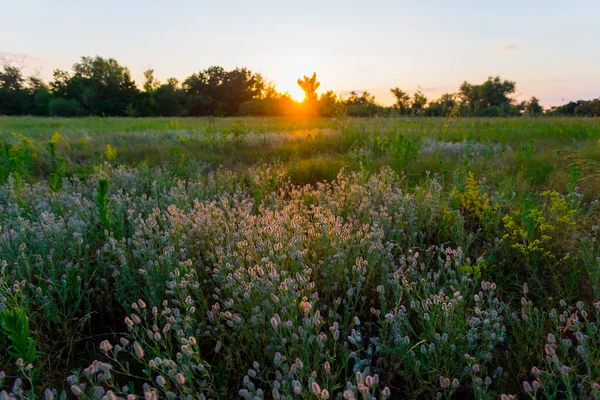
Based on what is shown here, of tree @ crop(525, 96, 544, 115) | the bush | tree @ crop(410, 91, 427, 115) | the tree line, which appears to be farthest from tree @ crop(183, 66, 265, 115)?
tree @ crop(410, 91, 427, 115)

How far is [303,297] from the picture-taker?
1.67m

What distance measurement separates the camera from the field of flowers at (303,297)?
1421mm

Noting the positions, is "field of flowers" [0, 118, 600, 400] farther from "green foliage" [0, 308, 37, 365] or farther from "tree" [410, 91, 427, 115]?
"tree" [410, 91, 427, 115]

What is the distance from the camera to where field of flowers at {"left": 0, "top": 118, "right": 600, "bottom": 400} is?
1.42 meters

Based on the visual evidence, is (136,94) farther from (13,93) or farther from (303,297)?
(303,297)

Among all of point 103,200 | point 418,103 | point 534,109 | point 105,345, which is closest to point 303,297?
point 105,345

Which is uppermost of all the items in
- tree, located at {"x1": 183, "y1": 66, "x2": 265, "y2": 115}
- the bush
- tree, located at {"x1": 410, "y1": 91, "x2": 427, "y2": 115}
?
tree, located at {"x1": 183, "y1": 66, "x2": 265, "y2": 115}

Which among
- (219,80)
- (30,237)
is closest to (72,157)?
(30,237)

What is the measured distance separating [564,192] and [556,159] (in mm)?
1508

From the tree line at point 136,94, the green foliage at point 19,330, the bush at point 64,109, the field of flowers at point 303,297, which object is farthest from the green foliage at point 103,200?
the bush at point 64,109

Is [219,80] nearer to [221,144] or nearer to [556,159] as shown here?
[221,144]

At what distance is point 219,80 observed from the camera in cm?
5559

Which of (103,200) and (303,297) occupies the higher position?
(103,200)

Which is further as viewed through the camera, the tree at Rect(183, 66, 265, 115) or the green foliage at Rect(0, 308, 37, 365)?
the tree at Rect(183, 66, 265, 115)
